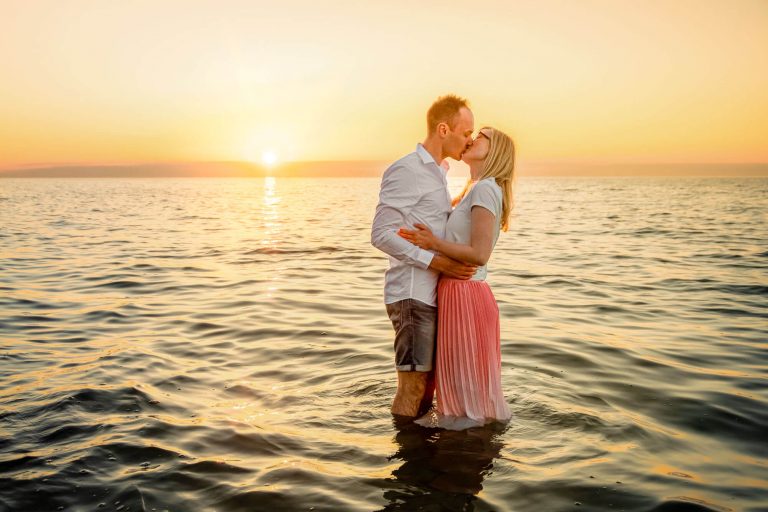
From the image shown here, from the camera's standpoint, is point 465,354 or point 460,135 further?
point 465,354

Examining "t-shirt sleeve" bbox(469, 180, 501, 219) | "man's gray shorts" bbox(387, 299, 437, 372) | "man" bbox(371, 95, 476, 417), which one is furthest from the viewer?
"man's gray shorts" bbox(387, 299, 437, 372)

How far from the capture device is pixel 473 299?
5062 mm

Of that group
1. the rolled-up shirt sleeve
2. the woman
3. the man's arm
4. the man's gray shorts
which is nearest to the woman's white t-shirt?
the woman

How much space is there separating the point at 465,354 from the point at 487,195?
1286mm

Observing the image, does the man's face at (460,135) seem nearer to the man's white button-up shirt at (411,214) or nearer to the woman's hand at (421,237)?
the man's white button-up shirt at (411,214)

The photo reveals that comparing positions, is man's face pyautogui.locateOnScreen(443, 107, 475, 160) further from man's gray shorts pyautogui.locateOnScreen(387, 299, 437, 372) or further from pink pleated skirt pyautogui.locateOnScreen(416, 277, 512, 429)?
man's gray shorts pyautogui.locateOnScreen(387, 299, 437, 372)

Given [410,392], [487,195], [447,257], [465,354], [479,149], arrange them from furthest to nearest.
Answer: [410,392] → [465,354] → [479,149] → [447,257] → [487,195]

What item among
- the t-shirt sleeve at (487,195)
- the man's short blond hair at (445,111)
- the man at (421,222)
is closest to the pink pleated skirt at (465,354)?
the man at (421,222)

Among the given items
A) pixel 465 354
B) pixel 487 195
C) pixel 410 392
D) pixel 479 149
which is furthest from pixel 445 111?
pixel 410 392

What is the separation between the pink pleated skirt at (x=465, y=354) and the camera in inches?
198

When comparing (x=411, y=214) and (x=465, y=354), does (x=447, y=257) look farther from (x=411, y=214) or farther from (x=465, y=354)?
(x=465, y=354)

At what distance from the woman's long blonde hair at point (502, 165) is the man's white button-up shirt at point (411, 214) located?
0.37 m

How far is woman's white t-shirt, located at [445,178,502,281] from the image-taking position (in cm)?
473

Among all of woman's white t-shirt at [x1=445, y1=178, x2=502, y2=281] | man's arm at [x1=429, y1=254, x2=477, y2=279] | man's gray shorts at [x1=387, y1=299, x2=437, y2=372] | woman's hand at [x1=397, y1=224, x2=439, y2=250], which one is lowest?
man's gray shorts at [x1=387, y1=299, x2=437, y2=372]
